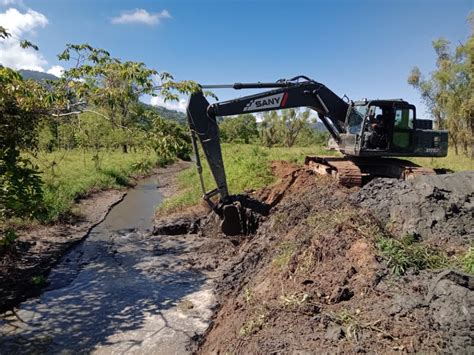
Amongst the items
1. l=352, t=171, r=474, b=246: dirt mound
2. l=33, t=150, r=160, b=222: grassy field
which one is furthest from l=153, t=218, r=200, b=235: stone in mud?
l=352, t=171, r=474, b=246: dirt mound

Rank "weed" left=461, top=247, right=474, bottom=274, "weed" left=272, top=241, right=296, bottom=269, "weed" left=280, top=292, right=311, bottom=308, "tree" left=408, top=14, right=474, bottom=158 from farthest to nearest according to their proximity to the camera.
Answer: "tree" left=408, top=14, right=474, bottom=158
"weed" left=272, top=241, right=296, bottom=269
"weed" left=280, top=292, right=311, bottom=308
"weed" left=461, top=247, right=474, bottom=274

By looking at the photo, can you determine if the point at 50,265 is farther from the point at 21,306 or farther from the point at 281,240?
the point at 281,240

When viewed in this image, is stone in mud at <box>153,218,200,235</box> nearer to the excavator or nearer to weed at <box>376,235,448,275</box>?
the excavator

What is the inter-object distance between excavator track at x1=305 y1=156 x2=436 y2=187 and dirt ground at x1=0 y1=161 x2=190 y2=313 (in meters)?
6.95

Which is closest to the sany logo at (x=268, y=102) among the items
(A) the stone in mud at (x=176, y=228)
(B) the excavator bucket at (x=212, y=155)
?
(B) the excavator bucket at (x=212, y=155)

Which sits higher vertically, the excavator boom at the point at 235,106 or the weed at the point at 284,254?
the excavator boom at the point at 235,106

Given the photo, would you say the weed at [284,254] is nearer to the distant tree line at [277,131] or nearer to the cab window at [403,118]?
the cab window at [403,118]

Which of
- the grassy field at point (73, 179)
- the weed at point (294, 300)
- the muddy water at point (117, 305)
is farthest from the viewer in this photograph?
the grassy field at point (73, 179)

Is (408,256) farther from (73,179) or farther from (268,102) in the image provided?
(73,179)

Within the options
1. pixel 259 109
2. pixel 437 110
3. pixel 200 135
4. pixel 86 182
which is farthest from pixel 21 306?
pixel 437 110

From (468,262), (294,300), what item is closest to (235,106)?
(294,300)

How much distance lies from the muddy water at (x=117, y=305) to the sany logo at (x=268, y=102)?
380cm

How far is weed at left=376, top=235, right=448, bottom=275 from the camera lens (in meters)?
4.57

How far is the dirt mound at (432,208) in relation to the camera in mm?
5566
